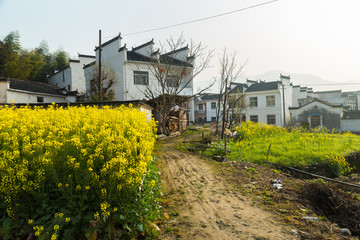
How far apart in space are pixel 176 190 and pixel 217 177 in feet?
5.86

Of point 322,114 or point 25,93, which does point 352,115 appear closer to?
point 322,114

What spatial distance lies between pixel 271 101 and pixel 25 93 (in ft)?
103

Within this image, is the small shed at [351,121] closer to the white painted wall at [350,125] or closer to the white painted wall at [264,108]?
the white painted wall at [350,125]

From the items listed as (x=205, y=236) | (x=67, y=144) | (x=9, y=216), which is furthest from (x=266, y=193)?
(x=9, y=216)

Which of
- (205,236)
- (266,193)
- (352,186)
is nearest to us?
(205,236)

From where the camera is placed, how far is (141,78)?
75.9 feet

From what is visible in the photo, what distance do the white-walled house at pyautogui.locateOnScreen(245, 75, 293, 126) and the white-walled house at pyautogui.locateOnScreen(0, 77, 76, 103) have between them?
25608 millimetres

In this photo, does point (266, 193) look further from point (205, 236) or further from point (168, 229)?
point (168, 229)

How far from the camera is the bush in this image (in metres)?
2.88

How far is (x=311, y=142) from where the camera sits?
1240cm

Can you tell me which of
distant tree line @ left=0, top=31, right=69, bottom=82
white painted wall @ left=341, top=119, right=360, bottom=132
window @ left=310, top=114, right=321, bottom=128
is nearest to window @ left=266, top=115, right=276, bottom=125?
window @ left=310, top=114, right=321, bottom=128

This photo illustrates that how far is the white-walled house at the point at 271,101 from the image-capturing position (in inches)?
1265

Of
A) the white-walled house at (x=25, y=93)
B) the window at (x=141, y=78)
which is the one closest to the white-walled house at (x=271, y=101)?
the window at (x=141, y=78)

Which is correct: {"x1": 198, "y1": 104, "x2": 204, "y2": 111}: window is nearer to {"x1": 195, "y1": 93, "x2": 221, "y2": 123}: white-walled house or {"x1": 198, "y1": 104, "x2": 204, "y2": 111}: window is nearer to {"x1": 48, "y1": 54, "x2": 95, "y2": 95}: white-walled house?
{"x1": 195, "y1": 93, "x2": 221, "y2": 123}: white-walled house
